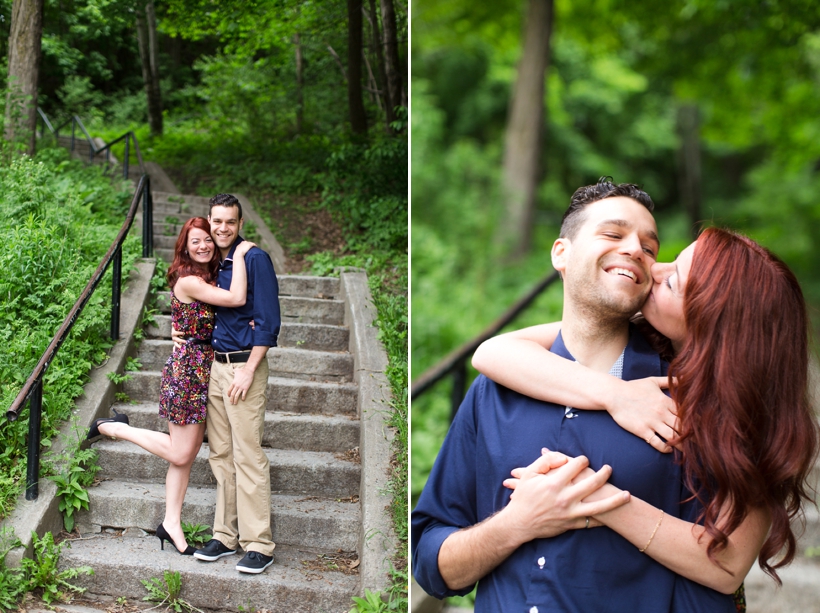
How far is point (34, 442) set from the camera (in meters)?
3.75

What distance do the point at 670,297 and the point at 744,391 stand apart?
260mm

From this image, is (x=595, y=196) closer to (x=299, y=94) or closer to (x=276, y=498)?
(x=276, y=498)

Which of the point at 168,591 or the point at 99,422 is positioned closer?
the point at 168,591

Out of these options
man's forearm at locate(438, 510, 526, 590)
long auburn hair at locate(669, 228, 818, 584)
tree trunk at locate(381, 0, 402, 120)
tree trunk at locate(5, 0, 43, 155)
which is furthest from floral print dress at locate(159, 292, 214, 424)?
tree trunk at locate(381, 0, 402, 120)

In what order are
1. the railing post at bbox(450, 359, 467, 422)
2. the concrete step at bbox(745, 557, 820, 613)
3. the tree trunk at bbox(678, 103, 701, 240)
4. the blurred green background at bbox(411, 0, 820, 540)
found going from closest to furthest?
the concrete step at bbox(745, 557, 820, 613) < the railing post at bbox(450, 359, 467, 422) < the blurred green background at bbox(411, 0, 820, 540) < the tree trunk at bbox(678, 103, 701, 240)

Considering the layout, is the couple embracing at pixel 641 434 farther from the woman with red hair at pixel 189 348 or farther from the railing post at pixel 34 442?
the railing post at pixel 34 442

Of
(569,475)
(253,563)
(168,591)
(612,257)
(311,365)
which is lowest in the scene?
(168,591)

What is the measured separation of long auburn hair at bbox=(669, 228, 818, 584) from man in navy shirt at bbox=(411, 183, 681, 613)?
0.12 meters

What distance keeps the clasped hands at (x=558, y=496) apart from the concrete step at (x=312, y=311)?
4731 mm

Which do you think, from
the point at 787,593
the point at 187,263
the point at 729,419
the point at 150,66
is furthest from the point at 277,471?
the point at 150,66

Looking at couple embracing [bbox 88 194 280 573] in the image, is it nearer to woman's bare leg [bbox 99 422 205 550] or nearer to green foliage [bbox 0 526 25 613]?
woman's bare leg [bbox 99 422 205 550]

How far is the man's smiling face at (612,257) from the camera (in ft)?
5.14

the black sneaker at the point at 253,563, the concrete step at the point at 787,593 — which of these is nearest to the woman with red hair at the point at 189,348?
the black sneaker at the point at 253,563

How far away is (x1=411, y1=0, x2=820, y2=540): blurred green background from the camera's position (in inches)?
345
